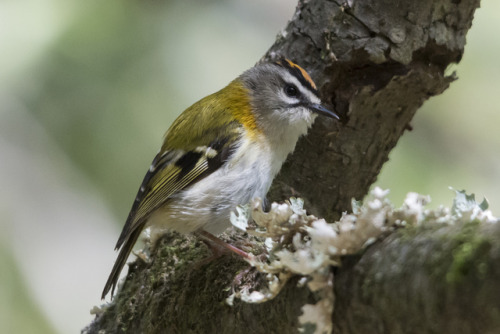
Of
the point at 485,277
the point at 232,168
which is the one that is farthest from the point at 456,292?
the point at 232,168

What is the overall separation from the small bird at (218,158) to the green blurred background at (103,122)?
1002 millimetres

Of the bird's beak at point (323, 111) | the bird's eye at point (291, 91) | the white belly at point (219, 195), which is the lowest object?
the white belly at point (219, 195)

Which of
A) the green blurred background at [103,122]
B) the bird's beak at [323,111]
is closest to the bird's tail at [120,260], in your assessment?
the bird's beak at [323,111]

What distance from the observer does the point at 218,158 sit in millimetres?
2496

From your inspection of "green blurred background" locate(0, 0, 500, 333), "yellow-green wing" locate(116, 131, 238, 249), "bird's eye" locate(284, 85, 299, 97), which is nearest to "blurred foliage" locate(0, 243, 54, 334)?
"green blurred background" locate(0, 0, 500, 333)

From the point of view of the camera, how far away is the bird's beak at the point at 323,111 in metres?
2.51

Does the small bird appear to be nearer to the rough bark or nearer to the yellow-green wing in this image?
the yellow-green wing

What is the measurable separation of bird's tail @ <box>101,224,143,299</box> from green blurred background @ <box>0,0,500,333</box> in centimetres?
125

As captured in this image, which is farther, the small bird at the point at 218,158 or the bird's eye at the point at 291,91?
the bird's eye at the point at 291,91

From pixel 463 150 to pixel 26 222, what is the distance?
2.77 m

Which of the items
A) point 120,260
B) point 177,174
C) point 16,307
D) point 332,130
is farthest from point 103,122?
point 332,130

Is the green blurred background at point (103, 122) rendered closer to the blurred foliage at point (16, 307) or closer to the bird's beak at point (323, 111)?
the blurred foliage at point (16, 307)

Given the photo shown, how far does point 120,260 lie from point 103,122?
57.2 inches

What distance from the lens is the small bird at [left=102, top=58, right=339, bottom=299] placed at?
2432 millimetres
